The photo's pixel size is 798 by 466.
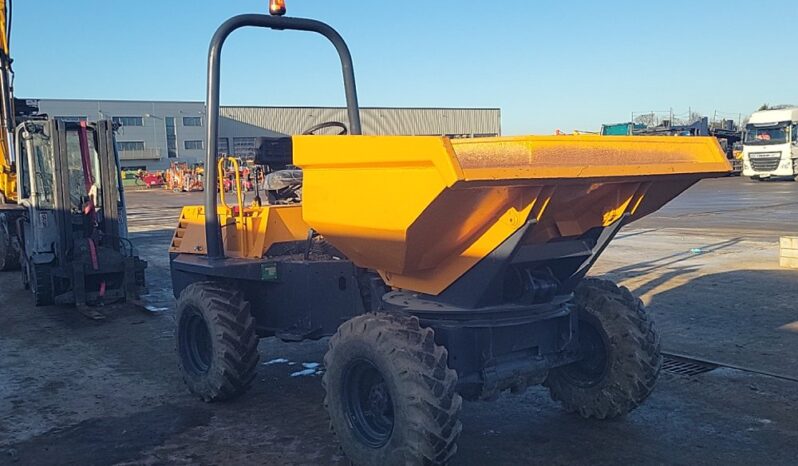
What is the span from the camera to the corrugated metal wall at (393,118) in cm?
6184

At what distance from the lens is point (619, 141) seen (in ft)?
12.5

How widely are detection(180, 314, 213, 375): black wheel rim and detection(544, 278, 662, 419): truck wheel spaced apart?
2632 millimetres

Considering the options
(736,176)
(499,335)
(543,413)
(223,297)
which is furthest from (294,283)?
(736,176)

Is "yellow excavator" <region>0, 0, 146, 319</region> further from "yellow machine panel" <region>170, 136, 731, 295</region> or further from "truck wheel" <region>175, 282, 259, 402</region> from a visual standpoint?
"yellow machine panel" <region>170, 136, 731, 295</region>

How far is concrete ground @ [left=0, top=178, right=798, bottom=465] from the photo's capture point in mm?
4410

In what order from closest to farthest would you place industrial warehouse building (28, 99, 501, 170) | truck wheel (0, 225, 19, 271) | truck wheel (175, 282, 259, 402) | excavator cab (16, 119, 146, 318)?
truck wheel (175, 282, 259, 402)
excavator cab (16, 119, 146, 318)
truck wheel (0, 225, 19, 271)
industrial warehouse building (28, 99, 501, 170)

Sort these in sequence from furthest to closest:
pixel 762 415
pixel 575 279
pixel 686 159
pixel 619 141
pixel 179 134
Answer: pixel 179 134 < pixel 762 415 < pixel 575 279 < pixel 686 159 < pixel 619 141

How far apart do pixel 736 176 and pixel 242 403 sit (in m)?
37.7

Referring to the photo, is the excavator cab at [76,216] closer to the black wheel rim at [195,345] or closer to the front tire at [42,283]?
the front tire at [42,283]

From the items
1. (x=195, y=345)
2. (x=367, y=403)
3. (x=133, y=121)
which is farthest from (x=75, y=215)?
(x=133, y=121)

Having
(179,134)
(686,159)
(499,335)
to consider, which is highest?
(179,134)

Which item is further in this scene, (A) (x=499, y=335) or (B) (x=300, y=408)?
(B) (x=300, y=408)

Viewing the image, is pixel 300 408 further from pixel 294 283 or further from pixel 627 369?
pixel 627 369

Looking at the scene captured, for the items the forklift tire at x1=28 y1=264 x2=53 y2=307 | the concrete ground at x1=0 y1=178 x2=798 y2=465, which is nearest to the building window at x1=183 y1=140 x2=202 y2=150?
the forklift tire at x1=28 y1=264 x2=53 y2=307
